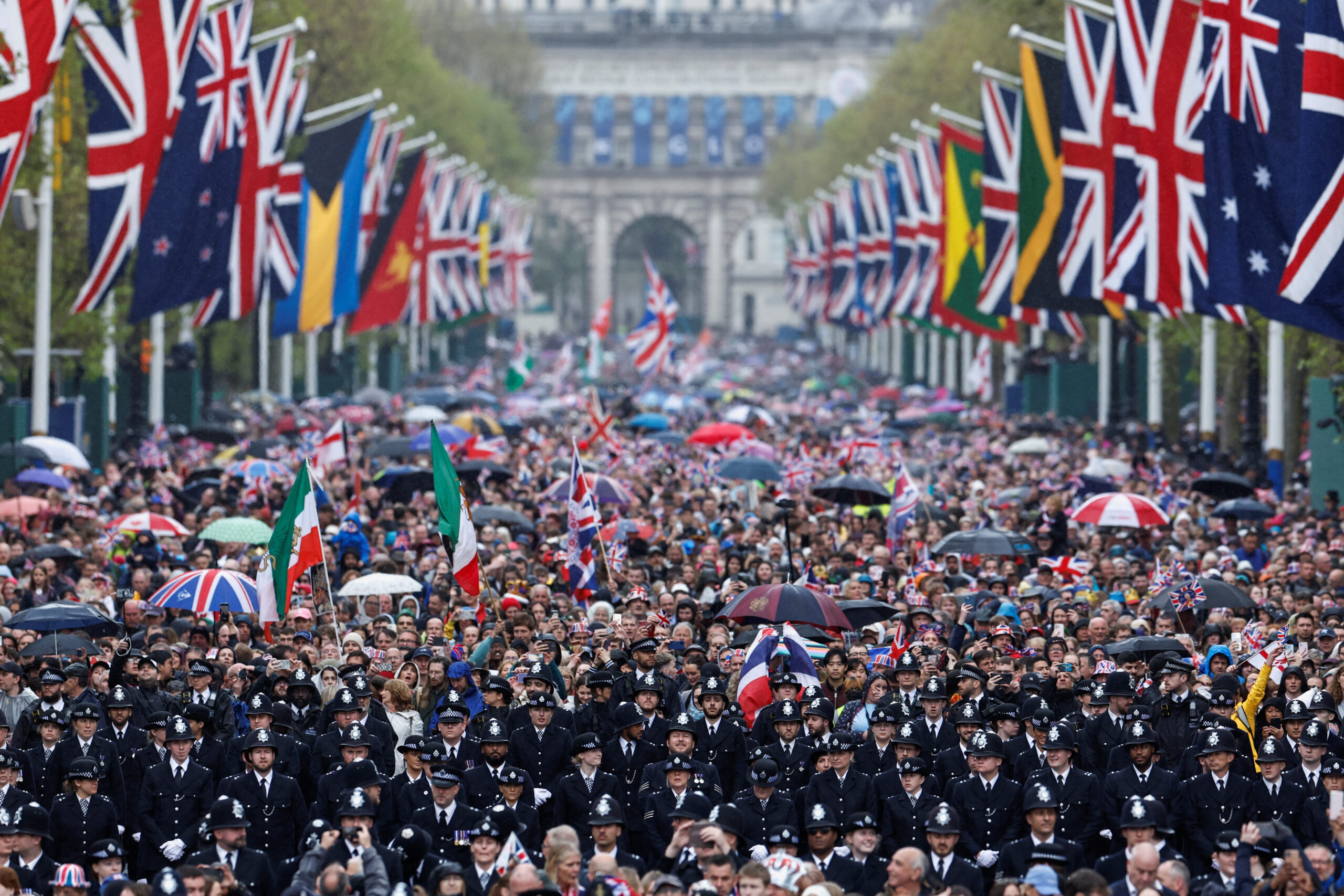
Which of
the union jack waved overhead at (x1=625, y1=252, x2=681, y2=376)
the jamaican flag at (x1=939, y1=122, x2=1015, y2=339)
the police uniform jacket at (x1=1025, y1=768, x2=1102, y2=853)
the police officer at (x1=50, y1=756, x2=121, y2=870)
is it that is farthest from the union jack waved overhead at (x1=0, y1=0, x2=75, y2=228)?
the union jack waved overhead at (x1=625, y1=252, x2=681, y2=376)

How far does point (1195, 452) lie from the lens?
40.0 m

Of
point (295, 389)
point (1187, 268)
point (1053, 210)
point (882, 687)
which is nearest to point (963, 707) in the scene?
point (882, 687)

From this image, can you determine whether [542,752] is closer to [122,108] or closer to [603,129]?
[122,108]

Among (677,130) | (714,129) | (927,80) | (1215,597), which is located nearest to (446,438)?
(1215,597)

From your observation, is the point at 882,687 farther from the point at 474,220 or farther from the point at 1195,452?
the point at 474,220

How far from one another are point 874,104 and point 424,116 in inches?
785

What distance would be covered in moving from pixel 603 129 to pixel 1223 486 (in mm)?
111035

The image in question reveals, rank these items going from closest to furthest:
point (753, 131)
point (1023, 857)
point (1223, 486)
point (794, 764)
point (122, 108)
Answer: point (1023, 857), point (794, 764), point (1223, 486), point (122, 108), point (753, 131)

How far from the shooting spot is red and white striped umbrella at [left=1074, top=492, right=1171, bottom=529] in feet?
82.8

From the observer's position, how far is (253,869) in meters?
13.6

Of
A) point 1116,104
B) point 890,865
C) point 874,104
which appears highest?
point 874,104

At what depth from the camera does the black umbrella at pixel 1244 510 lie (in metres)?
28.0

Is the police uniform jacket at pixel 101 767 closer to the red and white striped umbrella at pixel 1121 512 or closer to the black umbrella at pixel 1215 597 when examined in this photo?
the black umbrella at pixel 1215 597

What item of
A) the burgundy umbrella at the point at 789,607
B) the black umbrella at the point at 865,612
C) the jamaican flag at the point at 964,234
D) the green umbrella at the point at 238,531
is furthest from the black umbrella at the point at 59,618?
the jamaican flag at the point at 964,234
